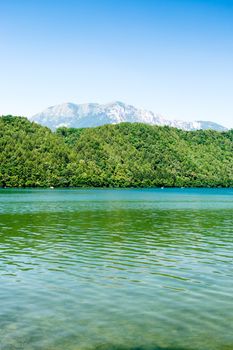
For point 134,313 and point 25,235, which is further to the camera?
point 25,235

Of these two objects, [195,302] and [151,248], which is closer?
[195,302]

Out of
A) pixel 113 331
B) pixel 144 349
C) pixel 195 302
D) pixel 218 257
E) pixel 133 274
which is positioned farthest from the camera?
pixel 218 257

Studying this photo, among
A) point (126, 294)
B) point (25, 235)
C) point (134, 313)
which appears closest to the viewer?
point (134, 313)

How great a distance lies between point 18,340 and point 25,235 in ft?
96.4

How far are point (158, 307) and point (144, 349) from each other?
491 cm

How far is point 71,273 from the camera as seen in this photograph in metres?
26.9

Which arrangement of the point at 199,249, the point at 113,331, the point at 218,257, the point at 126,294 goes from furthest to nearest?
1. the point at 199,249
2. the point at 218,257
3. the point at 126,294
4. the point at 113,331

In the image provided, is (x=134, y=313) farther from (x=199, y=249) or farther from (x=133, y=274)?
(x=199, y=249)

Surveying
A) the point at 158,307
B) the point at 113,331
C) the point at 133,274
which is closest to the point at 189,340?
the point at 113,331

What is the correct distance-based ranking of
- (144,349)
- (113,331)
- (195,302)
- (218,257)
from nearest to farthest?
(144,349)
(113,331)
(195,302)
(218,257)

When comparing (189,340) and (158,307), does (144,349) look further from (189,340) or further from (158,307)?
(158,307)

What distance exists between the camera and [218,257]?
108 feet

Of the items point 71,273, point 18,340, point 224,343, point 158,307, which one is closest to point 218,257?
point 71,273

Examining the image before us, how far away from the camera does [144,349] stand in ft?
50.1
